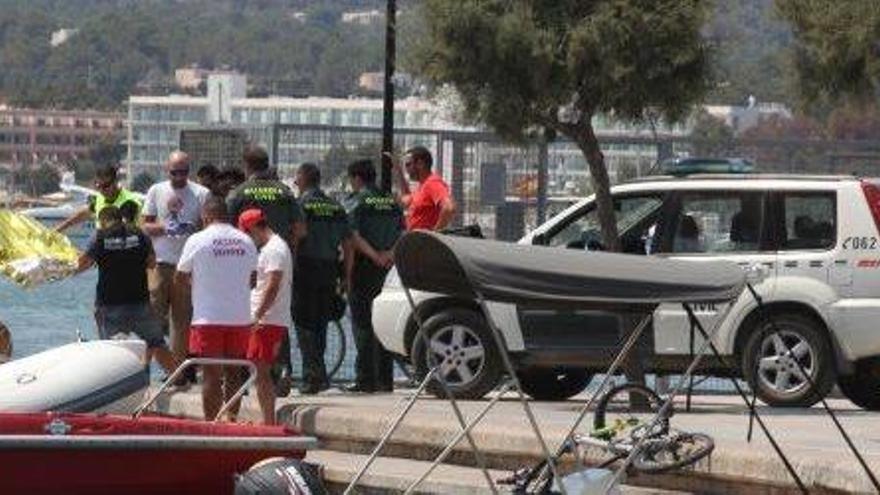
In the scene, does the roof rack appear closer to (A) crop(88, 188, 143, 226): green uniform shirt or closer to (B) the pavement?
(B) the pavement

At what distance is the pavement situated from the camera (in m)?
15.1

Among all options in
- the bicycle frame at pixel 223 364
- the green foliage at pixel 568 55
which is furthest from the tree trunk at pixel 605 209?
the bicycle frame at pixel 223 364

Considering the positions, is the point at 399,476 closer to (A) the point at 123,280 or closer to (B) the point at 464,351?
(B) the point at 464,351

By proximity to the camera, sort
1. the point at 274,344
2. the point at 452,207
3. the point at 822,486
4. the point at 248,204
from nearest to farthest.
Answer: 1. the point at 822,486
2. the point at 274,344
3. the point at 248,204
4. the point at 452,207

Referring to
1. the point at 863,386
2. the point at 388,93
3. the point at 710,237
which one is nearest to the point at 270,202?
the point at 388,93

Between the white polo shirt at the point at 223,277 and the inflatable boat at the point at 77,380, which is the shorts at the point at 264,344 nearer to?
the white polo shirt at the point at 223,277

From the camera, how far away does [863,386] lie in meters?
20.8

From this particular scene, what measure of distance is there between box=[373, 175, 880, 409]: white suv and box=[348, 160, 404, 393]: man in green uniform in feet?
1.02

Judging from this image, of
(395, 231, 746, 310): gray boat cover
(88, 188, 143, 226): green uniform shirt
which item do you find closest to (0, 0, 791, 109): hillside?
(88, 188, 143, 226): green uniform shirt

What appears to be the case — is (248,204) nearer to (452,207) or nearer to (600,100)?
(452,207)

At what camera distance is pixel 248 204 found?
19766mm

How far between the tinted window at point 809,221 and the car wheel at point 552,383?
2268 mm

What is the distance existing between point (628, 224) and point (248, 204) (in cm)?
316

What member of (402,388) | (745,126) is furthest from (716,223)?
(745,126)
